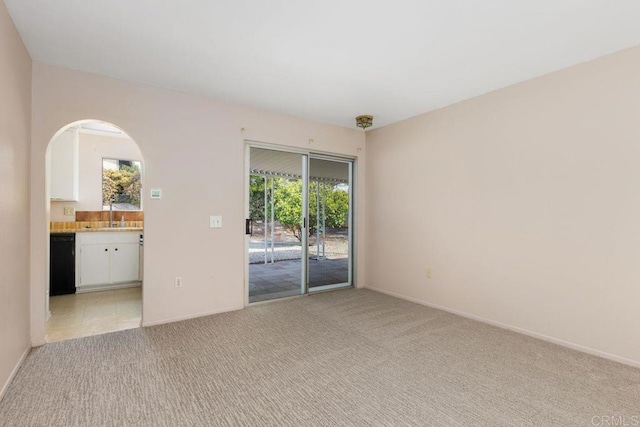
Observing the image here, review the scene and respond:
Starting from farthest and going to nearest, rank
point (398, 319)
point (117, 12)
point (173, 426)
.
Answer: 1. point (398, 319)
2. point (117, 12)
3. point (173, 426)

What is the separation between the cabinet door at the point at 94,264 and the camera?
4.52 m

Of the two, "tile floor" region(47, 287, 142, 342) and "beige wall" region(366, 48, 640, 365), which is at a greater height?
"beige wall" region(366, 48, 640, 365)

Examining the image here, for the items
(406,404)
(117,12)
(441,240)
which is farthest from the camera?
(441,240)

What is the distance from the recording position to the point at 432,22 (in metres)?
2.19

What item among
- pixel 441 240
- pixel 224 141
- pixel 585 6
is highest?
pixel 585 6

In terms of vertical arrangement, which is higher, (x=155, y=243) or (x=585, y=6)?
(x=585, y=6)

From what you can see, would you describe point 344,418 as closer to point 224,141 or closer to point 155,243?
point 155,243

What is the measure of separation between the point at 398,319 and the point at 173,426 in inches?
97.2

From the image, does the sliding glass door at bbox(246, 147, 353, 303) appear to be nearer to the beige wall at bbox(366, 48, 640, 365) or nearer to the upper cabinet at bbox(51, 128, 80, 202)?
the beige wall at bbox(366, 48, 640, 365)

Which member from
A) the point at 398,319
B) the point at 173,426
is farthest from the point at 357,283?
the point at 173,426

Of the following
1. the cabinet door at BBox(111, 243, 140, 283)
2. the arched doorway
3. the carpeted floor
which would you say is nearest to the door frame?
the carpeted floor

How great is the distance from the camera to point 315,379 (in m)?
2.25

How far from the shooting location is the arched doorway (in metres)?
4.11

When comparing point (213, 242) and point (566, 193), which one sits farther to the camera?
point (213, 242)
